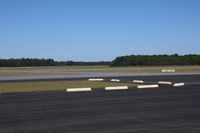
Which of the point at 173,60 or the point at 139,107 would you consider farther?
the point at 173,60

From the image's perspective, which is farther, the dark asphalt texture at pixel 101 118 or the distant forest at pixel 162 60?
the distant forest at pixel 162 60

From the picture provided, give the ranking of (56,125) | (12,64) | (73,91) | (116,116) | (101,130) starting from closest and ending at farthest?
(101,130), (56,125), (116,116), (73,91), (12,64)

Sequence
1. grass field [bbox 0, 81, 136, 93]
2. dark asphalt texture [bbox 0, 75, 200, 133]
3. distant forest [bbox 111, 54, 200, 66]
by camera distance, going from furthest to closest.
Answer: distant forest [bbox 111, 54, 200, 66], grass field [bbox 0, 81, 136, 93], dark asphalt texture [bbox 0, 75, 200, 133]

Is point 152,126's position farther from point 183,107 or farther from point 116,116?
point 183,107

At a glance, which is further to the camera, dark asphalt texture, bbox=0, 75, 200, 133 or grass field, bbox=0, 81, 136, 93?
grass field, bbox=0, 81, 136, 93

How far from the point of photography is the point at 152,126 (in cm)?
946

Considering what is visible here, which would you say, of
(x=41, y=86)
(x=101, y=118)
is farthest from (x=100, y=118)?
(x=41, y=86)

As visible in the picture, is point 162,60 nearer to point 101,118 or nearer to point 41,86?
point 41,86

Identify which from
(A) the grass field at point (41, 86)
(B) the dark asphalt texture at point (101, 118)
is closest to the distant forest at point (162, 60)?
(A) the grass field at point (41, 86)

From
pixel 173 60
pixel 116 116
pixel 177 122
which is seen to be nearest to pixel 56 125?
pixel 116 116

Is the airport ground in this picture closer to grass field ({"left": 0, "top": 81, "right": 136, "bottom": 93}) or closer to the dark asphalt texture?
the dark asphalt texture

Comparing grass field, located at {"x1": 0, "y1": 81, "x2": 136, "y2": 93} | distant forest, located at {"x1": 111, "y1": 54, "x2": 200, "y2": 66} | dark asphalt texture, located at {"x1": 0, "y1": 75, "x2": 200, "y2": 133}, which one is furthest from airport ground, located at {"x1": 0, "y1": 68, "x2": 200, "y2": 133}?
distant forest, located at {"x1": 111, "y1": 54, "x2": 200, "y2": 66}

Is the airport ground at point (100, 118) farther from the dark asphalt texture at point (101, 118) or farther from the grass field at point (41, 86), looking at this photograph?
the grass field at point (41, 86)

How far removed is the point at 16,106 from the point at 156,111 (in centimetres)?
731
